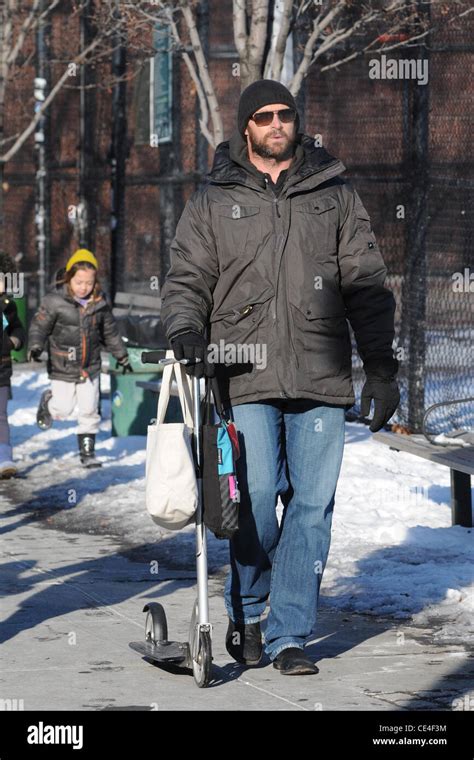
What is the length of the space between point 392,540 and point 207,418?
2948 mm

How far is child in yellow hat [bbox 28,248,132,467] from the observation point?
40.6 feet

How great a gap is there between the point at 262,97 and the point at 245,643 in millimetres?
2042

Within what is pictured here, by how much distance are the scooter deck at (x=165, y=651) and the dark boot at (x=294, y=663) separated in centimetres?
35

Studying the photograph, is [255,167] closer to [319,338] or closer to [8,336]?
[319,338]

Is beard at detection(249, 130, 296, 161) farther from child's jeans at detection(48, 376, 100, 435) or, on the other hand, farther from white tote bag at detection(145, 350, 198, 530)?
child's jeans at detection(48, 376, 100, 435)

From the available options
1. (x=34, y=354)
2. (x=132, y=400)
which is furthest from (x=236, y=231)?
(x=132, y=400)

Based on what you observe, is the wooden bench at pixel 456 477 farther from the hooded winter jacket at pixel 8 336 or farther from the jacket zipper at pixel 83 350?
the jacket zipper at pixel 83 350

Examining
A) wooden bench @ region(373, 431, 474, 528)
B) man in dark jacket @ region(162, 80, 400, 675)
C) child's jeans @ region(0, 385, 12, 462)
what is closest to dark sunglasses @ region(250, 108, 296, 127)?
man in dark jacket @ region(162, 80, 400, 675)

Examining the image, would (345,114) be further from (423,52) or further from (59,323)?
(59,323)

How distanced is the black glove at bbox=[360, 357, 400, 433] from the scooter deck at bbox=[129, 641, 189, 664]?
1073mm

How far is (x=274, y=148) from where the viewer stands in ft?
19.9

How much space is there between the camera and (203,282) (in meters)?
6.05
